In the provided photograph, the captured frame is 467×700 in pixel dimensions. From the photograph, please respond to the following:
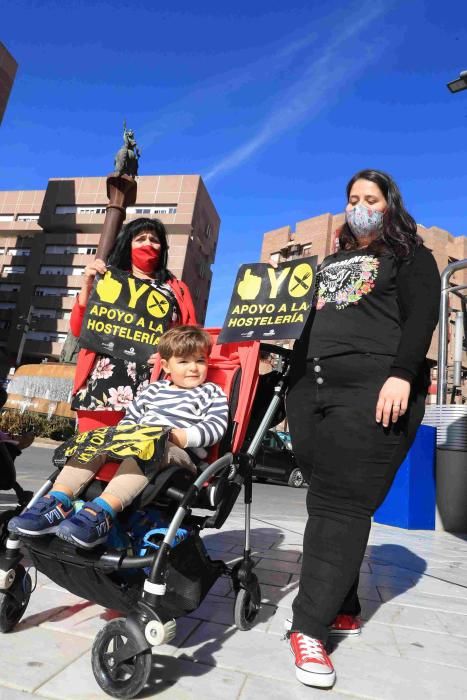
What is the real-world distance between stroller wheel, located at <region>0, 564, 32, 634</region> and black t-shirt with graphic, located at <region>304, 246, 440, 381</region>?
153 cm

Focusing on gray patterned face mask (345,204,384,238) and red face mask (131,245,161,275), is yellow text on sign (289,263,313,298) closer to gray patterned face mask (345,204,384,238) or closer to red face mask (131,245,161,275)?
gray patterned face mask (345,204,384,238)

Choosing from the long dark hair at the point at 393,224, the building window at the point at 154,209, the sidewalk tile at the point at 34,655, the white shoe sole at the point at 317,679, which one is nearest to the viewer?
the sidewalk tile at the point at 34,655

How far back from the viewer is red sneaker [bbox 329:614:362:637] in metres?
2.21

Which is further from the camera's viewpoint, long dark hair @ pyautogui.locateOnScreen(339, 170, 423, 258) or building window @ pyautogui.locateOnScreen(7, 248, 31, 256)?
building window @ pyautogui.locateOnScreen(7, 248, 31, 256)

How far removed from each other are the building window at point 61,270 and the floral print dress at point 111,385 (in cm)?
5507

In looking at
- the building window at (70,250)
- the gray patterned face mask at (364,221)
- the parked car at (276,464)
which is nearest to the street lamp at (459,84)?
the gray patterned face mask at (364,221)

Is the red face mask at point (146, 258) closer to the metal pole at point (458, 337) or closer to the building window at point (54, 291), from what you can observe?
the metal pole at point (458, 337)

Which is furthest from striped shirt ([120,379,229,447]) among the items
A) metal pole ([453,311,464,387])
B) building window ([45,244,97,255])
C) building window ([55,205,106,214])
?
building window ([55,205,106,214])

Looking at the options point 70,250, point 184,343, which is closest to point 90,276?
point 184,343

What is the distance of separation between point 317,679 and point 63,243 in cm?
6009

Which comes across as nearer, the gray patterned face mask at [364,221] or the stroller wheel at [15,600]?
the stroller wheel at [15,600]

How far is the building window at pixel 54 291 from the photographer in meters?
54.3

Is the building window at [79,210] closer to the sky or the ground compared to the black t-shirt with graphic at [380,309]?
closer to the sky

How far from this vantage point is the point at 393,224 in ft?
7.23
